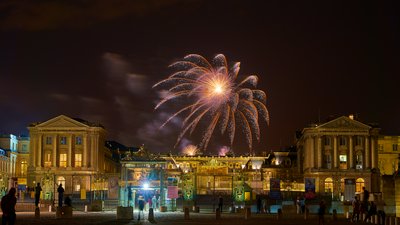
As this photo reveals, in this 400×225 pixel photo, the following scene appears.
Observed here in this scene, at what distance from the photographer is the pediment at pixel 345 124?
409 ft

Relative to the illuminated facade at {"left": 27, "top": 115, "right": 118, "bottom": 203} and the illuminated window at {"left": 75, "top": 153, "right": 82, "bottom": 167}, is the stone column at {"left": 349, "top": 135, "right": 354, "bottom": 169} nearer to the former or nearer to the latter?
the illuminated facade at {"left": 27, "top": 115, "right": 118, "bottom": 203}

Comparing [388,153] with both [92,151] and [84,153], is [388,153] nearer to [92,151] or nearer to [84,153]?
[92,151]

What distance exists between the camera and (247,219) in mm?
54438

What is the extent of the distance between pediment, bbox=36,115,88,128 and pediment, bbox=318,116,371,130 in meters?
37.3

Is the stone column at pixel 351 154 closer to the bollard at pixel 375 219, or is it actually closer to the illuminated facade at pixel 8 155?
the illuminated facade at pixel 8 155

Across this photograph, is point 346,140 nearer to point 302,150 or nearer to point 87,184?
point 302,150

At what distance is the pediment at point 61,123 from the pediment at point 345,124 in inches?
1469

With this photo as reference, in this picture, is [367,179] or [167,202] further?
[367,179]

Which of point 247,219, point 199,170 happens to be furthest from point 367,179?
point 247,219

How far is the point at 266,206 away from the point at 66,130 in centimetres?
5989

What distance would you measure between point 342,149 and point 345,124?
385cm

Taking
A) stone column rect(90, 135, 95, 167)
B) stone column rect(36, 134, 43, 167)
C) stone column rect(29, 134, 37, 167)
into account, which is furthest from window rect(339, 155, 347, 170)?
stone column rect(29, 134, 37, 167)

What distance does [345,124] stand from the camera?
12512 centimetres

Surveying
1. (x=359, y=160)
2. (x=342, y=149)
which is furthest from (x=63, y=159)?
(x=359, y=160)
